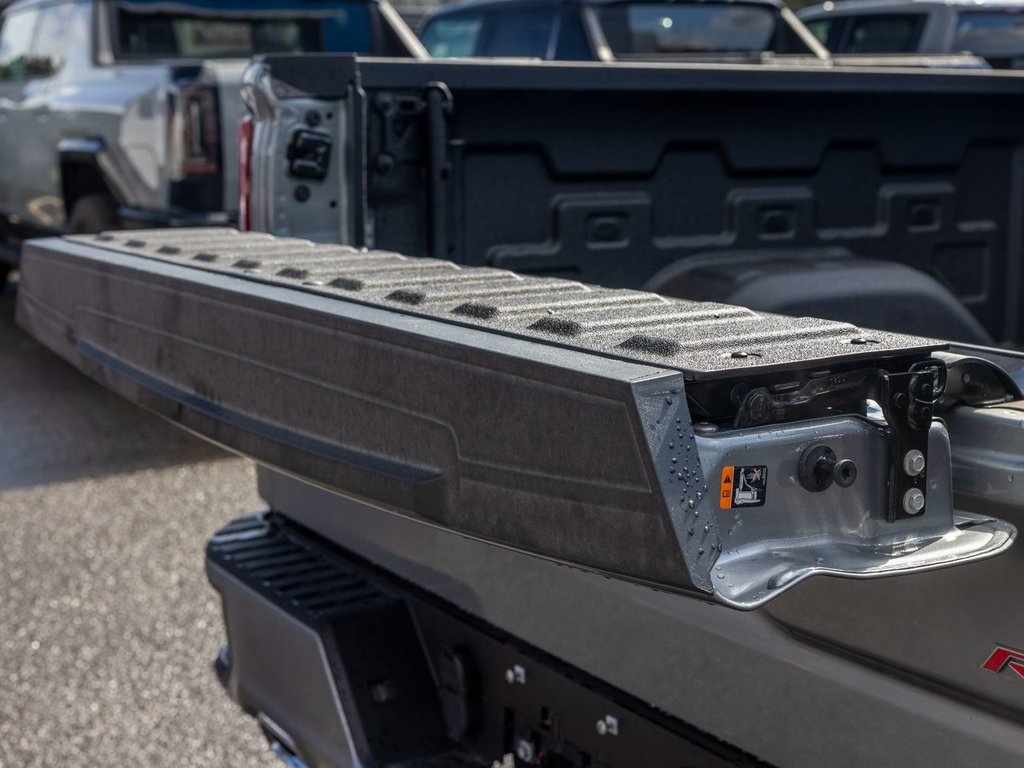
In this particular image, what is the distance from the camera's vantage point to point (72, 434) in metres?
6.75

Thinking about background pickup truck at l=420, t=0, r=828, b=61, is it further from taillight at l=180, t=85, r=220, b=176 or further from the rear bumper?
the rear bumper

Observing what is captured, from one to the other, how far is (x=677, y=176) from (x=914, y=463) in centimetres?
189

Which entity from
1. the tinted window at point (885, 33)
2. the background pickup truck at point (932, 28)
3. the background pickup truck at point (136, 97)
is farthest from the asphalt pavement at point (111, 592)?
the tinted window at point (885, 33)

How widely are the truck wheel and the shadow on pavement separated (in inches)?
34.3

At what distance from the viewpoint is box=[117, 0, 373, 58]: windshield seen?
7926mm

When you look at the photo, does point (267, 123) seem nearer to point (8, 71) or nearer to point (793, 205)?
point (793, 205)

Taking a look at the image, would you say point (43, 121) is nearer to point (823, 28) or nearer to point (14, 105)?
point (14, 105)

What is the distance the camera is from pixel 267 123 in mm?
2676

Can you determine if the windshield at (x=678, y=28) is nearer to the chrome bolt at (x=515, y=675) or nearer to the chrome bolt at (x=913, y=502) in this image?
the chrome bolt at (x=515, y=675)

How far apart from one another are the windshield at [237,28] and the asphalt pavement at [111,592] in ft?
6.94

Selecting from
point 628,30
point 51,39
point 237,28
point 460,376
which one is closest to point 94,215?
point 237,28

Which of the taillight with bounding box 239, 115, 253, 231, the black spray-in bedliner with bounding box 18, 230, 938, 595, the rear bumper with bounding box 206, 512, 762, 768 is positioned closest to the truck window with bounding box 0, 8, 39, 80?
the taillight with bounding box 239, 115, 253, 231

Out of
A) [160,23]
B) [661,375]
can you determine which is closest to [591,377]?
[661,375]

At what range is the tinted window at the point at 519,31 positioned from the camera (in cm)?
936
